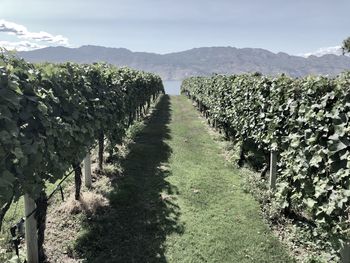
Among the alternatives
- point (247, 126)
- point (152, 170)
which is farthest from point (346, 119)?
point (152, 170)

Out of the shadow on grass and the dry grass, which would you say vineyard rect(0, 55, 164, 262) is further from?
the dry grass

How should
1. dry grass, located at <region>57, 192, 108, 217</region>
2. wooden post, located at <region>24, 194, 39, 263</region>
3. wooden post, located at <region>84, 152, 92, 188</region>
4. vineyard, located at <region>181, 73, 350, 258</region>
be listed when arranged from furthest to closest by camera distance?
wooden post, located at <region>84, 152, 92, 188</region>, dry grass, located at <region>57, 192, 108, 217</region>, wooden post, located at <region>24, 194, 39, 263</region>, vineyard, located at <region>181, 73, 350, 258</region>

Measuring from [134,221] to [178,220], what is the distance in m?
0.95

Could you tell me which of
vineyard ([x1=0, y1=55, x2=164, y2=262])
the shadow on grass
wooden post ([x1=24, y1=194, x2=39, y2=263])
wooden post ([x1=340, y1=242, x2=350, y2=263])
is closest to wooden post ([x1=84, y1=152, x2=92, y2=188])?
the shadow on grass

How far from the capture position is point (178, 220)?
329 inches

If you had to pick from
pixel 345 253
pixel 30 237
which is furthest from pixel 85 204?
pixel 345 253

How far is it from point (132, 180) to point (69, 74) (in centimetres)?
417

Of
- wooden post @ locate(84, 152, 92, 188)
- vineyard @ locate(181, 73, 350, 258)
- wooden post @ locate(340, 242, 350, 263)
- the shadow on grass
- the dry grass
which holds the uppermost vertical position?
vineyard @ locate(181, 73, 350, 258)

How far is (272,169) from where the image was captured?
9.77 meters

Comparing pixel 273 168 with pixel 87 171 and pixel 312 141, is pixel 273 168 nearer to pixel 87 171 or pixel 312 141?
pixel 312 141

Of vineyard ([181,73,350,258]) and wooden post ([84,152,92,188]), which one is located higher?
vineyard ([181,73,350,258])

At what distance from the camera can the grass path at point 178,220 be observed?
22.7 ft

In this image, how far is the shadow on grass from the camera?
6895 mm

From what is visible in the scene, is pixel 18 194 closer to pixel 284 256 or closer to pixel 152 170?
pixel 284 256
